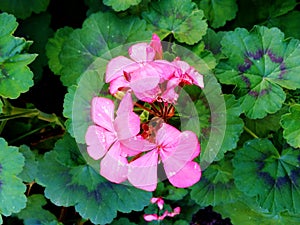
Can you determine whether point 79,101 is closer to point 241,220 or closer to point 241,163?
point 241,163

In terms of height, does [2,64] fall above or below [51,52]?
→ above

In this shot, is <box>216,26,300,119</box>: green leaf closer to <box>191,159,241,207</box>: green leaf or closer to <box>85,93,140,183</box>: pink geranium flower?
<box>191,159,241,207</box>: green leaf

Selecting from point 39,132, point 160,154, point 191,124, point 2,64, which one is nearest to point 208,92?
point 191,124

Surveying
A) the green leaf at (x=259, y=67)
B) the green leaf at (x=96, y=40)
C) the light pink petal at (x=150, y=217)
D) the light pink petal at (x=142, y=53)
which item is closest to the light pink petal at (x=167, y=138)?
the light pink petal at (x=142, y=53)

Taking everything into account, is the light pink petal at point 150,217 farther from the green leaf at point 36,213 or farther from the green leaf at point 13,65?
the green leaf at point 13,65

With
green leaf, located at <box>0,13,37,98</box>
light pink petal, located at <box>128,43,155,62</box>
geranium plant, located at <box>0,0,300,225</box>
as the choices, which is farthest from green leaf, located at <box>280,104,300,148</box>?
green leaf, located at <box>0,13,37,98</box>
